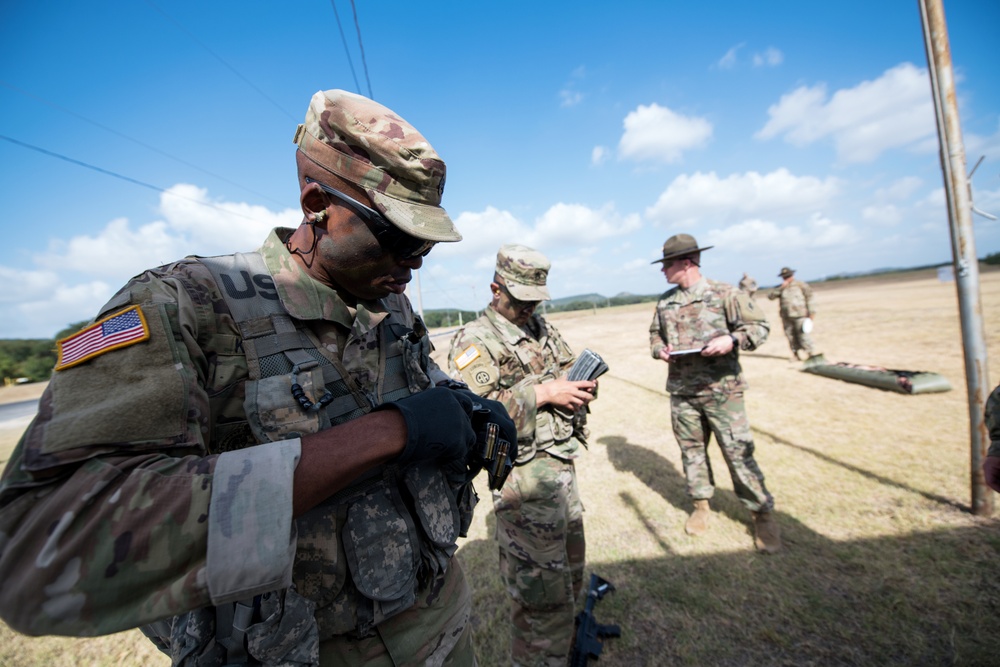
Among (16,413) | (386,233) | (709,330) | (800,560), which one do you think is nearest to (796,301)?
(709,330)

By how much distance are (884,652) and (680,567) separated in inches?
51.7

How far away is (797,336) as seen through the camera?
10625 mm

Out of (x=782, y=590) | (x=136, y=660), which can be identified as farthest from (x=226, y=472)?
(x=782, y=590)

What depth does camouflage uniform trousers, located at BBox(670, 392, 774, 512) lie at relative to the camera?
3770 millimetres

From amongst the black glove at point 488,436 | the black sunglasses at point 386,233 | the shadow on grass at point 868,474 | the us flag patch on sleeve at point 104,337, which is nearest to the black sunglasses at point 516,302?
the black glove at point 488,436

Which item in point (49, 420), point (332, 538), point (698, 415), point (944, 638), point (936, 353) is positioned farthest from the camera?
point (936, 353)

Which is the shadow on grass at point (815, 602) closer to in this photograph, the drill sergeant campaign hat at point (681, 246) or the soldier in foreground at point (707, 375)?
the soldier in foreground at point (707, 375)

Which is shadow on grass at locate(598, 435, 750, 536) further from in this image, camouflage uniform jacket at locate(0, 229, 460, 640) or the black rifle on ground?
camouflage uniform jacket at locate(0, 229, 460, 640)

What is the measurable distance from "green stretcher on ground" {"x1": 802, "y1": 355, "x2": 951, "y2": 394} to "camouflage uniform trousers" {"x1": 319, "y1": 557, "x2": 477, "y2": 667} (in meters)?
8.95

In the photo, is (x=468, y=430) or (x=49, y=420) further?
(x=468, y=430)

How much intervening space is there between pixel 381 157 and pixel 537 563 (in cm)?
248

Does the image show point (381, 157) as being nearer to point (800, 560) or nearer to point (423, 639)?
point (423, 639)

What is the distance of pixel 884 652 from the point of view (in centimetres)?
266

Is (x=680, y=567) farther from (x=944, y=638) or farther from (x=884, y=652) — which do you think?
(x=944, y=638)
